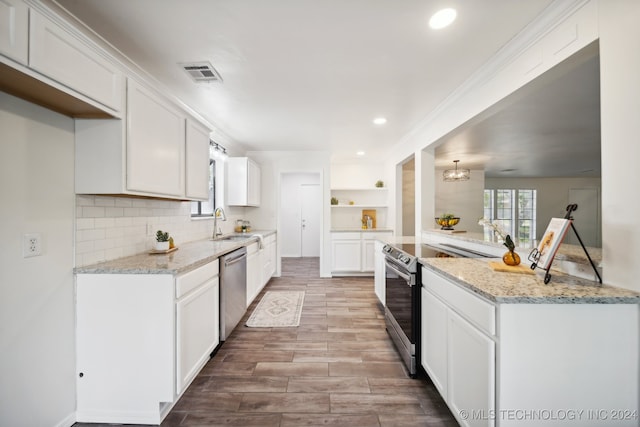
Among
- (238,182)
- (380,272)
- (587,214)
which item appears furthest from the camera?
(587,214)

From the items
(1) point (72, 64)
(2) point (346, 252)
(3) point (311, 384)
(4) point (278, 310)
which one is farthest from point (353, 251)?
(1) point (72, 64)

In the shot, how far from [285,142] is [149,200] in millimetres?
2588

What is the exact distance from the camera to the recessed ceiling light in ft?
5.28

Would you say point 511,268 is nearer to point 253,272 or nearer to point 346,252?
point 253,272

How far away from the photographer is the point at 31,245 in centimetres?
150

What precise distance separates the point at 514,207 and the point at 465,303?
864cm

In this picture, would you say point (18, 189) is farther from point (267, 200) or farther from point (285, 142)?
point (267, 200)

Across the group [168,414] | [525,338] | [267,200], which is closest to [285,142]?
[267,200]

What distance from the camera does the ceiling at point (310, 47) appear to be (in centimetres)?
159

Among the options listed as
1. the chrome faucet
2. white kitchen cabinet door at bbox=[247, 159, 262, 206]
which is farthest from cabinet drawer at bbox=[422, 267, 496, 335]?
white kitchen cabinet door at bbox=[247, 159, 262, 206]

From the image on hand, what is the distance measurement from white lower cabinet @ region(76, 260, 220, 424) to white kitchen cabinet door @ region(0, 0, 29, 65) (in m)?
1.19

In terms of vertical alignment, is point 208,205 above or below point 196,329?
above

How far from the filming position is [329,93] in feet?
8.98

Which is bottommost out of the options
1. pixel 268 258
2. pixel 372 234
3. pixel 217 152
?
pixel 268 258
